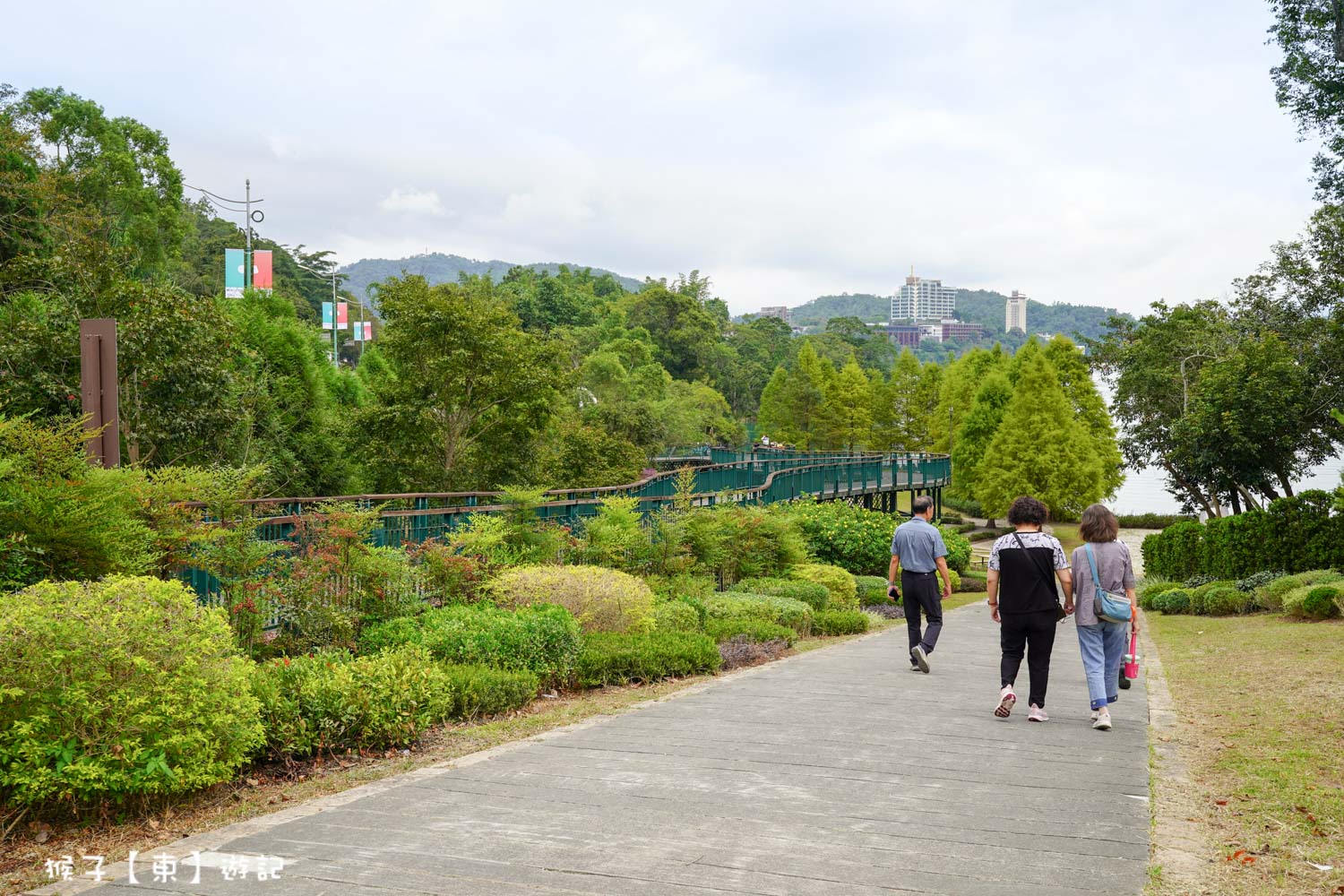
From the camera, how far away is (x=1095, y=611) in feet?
27.4

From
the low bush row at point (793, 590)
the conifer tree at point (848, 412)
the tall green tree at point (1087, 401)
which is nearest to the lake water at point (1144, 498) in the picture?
the tall green tree at point (1087, 401)

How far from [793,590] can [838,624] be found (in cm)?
141

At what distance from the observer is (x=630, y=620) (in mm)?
12125

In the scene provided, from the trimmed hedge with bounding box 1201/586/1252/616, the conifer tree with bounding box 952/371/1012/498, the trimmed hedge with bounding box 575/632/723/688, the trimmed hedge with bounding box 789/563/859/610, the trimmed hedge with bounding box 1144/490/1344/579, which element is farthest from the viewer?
the conifer tree with bounding box 952/371/1012/498

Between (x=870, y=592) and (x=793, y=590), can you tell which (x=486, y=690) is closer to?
(x=793, y=590)

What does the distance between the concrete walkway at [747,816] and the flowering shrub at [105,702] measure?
59 centimetres

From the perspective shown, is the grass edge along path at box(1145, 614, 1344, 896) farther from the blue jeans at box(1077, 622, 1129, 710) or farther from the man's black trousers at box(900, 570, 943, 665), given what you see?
the man's black trousers at box(900, 570, 943, 665)

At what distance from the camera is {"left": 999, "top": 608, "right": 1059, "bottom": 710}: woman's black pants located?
8.53 metres

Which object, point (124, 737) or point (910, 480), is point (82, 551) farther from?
point (910, 480)

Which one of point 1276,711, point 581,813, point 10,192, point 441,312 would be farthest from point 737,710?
point 10,192

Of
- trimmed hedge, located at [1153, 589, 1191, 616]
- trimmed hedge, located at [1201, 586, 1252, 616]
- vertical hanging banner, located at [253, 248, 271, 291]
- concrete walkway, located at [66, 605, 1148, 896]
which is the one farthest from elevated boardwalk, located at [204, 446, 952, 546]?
vertical hanging banner, located at [253, 248, 271, 291]

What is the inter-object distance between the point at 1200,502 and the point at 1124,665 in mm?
36268

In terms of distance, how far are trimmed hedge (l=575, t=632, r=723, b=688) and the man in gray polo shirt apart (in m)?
2.04

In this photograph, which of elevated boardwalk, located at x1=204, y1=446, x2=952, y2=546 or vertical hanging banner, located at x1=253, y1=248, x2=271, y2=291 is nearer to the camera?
elevated boardwalk, located at x1=204, y1=446, x2=952, y2=546
